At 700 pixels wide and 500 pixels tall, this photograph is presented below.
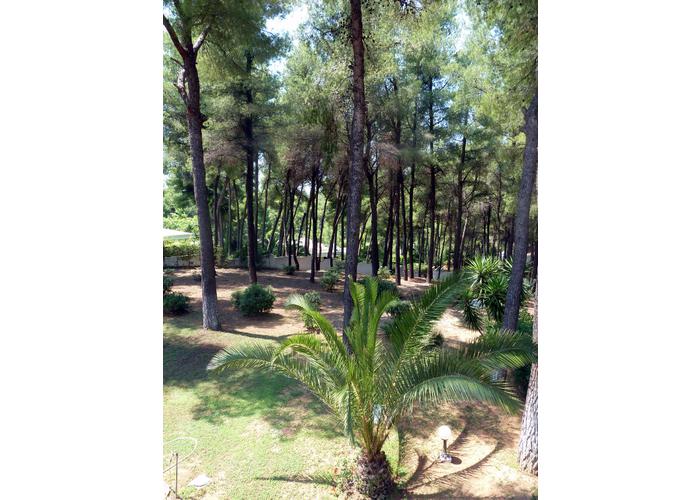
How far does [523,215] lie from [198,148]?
194 inches

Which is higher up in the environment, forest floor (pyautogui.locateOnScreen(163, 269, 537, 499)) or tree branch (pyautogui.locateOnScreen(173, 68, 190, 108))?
tree branch (pyautogui.locateOnScreen(173, 68, 190, 108))

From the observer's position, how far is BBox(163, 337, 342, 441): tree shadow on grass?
12.5 feet

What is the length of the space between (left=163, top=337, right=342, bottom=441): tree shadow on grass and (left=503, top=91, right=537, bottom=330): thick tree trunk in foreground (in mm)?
2526

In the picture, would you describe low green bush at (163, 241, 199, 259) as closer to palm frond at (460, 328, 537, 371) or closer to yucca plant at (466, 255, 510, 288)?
yucca plant at (466, 255, 510, 288)

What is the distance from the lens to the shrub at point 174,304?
22.3ft

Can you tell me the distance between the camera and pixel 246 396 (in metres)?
4.30

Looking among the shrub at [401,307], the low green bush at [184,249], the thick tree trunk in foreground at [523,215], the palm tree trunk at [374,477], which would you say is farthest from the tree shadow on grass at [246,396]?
the low green bush at [184,249]

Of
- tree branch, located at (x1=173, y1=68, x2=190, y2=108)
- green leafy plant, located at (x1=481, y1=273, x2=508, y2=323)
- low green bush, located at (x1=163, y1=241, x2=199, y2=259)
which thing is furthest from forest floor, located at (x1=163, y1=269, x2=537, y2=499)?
low green bush, located at (x1=163, y1=241, x2=199, y2=259)

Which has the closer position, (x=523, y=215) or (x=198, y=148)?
(x=523, y=215)

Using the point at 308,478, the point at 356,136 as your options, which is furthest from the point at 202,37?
the point at 308,478

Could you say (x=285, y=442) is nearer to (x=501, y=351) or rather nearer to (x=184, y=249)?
(x=501, y=351)

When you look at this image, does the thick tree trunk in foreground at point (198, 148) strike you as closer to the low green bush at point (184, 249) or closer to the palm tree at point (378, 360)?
the palm tree at point (378, 360)
